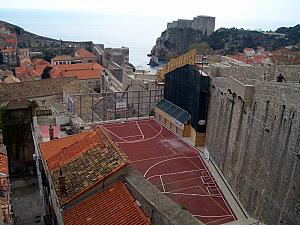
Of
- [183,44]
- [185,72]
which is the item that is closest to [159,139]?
[185,72]

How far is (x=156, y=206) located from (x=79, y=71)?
53.9 m

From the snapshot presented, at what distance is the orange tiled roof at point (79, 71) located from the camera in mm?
58481

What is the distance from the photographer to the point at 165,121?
27062mm

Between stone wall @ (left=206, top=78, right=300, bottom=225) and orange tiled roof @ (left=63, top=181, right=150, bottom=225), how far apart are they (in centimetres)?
624

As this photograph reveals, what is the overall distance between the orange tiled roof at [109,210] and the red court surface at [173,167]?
5811 millimetres

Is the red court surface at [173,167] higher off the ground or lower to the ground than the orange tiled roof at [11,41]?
lower

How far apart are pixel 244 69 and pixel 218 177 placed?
8699 millimetres

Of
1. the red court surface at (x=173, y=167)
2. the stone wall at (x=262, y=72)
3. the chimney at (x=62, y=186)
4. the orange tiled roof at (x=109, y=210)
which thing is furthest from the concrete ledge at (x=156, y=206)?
the stone wall at (x=262, y=72)

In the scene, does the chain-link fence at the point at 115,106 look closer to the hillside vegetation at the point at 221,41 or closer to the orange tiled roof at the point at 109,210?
the orange tiled roof at the point at 109,210

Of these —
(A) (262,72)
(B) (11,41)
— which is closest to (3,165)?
(A) (262,72)

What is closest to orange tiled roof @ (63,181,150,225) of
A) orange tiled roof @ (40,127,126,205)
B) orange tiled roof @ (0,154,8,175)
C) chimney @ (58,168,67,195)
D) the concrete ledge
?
the concrete ledge

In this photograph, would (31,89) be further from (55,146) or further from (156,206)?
(156,206)

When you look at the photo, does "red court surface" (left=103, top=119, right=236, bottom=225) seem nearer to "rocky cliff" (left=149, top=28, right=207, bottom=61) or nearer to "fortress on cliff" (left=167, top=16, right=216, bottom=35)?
"rocky cliff" (left=149, top=28, right=207, bottom=61)

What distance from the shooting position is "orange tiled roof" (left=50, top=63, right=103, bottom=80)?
58481mm
